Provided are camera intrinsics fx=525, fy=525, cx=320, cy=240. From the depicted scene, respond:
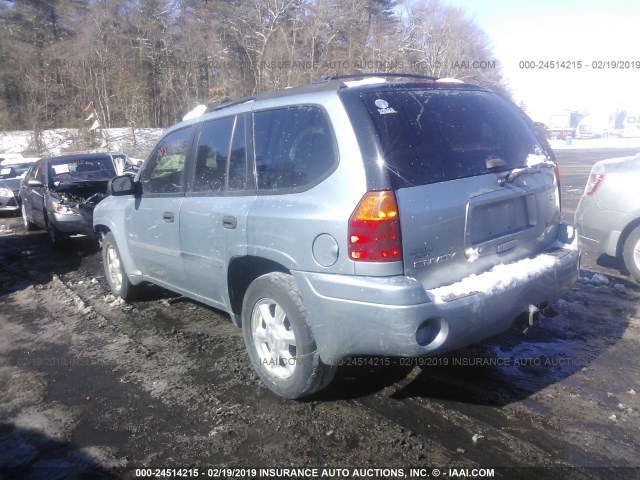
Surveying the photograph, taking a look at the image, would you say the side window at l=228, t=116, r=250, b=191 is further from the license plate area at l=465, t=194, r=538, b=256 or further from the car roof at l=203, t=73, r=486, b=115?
the license plate area at l=465, t=194, r=538, b=256

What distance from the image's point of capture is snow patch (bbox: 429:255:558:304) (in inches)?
114

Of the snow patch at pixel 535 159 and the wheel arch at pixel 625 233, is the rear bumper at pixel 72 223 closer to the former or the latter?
the snow patch at pixel 535 159

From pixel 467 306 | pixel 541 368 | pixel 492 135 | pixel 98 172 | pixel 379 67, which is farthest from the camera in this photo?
pixel 379 67

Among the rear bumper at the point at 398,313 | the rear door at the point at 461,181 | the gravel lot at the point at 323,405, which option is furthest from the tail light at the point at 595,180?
the rear bumper at the point at 398,313

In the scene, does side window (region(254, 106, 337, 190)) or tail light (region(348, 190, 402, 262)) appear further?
side window (region(254, 106, 337, 190))

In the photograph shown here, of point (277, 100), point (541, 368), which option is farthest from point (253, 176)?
point (541, 368)

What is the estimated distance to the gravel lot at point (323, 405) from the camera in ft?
9.36

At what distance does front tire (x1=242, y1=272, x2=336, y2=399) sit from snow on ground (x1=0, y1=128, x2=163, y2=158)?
27.1 m

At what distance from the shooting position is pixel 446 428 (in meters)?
3.06

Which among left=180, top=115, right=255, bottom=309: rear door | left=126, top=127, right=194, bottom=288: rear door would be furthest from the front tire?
left=126, top=127, right=194, bottom=288: rear door

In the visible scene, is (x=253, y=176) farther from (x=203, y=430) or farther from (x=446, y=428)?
(x=446, y=428)

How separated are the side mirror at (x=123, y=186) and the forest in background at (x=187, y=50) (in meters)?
24.5

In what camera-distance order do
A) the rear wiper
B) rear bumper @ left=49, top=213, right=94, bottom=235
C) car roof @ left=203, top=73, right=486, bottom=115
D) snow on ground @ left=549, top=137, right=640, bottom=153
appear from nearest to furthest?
car roof @ left=203, top=73, right=486, bottom=115 < the rear wiper < rear bumper @ left=49, top=213, right=94, bottom=235 < snow on ground @ left=549, top=137, right=640, bottom=153

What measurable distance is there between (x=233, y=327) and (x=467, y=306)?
2644mm
